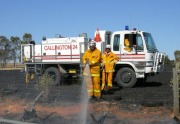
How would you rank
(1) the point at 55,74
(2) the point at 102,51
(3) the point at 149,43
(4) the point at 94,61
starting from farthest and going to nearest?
(1) the point at 55,74 < (2) the point at 102,51 < (3) the point at 149,43 < (4) the point at 94,61

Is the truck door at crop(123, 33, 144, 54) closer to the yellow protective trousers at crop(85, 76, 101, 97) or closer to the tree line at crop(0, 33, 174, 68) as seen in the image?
the yellow protective trousers at crop(85, 76, 101, 97)

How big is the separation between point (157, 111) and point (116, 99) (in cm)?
223

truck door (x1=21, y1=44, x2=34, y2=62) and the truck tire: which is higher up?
truck door (x1=21, y1=44, x2=34, y2=62)

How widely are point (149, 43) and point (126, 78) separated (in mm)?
1968

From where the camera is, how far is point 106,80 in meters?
14.8

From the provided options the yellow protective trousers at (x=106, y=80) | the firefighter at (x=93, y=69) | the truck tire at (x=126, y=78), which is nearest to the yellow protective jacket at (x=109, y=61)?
the yellow protective trousers at (x=106, y=80)

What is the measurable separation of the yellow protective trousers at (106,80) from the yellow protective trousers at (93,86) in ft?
6.27

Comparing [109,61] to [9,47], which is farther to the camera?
[9,47]

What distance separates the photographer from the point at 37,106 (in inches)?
404

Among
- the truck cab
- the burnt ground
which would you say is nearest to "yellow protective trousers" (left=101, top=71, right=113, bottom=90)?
the truck cab

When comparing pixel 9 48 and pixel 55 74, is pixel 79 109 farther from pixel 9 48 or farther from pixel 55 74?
pixel 9 48

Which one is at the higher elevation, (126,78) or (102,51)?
(102,51)

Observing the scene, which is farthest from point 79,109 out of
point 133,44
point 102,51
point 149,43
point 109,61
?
point 149,43

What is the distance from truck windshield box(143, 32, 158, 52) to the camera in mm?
16188
